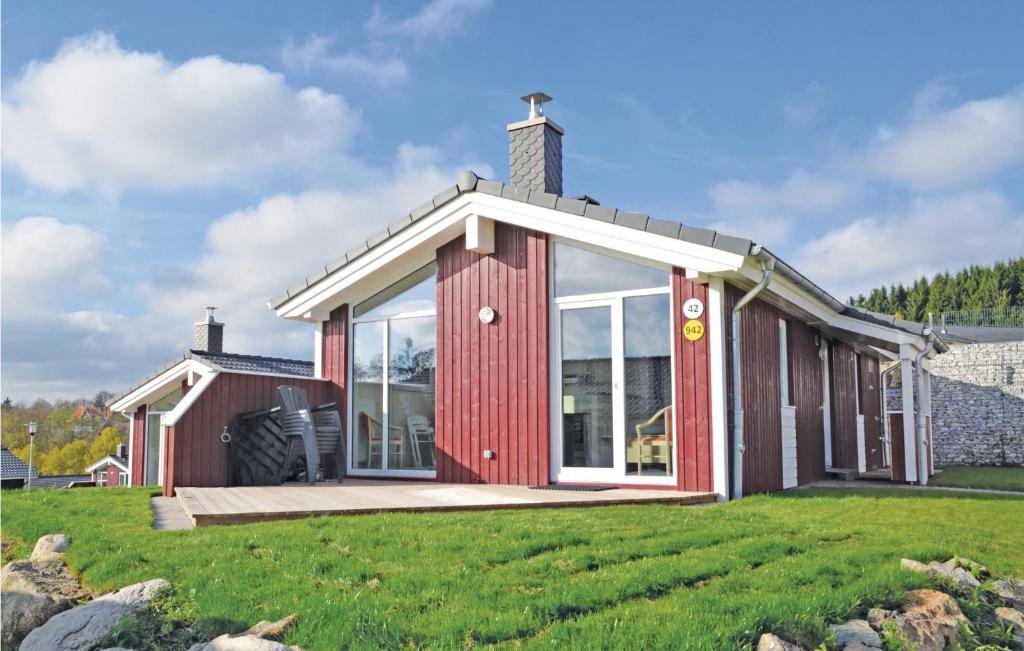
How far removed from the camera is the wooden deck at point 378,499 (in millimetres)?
6090

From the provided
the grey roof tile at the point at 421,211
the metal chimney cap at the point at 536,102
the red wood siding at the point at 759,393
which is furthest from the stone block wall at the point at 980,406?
the grey roof tile at the point at 421,211

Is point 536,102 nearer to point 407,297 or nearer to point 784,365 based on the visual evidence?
point 407,297

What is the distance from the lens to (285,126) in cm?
998

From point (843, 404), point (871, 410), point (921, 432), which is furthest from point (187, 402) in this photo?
point (871, 410)

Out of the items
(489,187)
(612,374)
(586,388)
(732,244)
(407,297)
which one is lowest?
(586,388)

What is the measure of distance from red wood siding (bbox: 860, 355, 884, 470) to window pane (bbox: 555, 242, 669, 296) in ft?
24.9

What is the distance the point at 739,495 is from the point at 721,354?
1435 millimetres

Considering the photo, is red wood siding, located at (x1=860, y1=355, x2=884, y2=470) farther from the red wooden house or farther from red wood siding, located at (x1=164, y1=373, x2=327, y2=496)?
red wood siding, located at (x1=164, y1=373, x2=327, y2=496)

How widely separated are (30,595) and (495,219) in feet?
20.4

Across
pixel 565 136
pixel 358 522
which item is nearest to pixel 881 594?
pixel 358 522

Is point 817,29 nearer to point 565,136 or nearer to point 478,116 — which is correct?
point 565,136

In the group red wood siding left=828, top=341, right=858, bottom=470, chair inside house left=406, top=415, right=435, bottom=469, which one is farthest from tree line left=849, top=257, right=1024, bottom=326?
chair inside house left=406, top=415, right=435, bottom=469

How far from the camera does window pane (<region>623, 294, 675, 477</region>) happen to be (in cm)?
844

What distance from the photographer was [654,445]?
27.8ft
